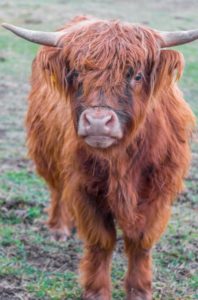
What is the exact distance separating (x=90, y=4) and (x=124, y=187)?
2005 centimetres

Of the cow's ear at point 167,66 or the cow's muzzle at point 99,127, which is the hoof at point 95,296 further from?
the cow's ear at point 167,66

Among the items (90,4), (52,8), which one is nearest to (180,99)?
(52,8)

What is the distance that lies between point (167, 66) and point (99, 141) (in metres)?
0.61

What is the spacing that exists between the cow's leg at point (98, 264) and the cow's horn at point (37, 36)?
1.12m

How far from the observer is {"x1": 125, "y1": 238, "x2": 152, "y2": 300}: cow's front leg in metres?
4.47

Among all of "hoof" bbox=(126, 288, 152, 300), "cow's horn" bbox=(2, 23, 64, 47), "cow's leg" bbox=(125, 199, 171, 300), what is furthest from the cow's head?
"hoof" bbox=(126, 288, 152, 300)

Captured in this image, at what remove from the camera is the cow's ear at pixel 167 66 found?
392 centimetres

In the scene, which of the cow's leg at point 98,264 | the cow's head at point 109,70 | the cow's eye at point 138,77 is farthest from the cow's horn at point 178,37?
the cow's leg at point 98,264

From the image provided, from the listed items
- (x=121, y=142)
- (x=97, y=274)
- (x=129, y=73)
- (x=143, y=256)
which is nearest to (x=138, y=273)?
(x=143, y=256)

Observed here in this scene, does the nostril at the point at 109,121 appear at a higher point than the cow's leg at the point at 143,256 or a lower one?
higher

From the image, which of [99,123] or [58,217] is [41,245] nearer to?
[58,217]

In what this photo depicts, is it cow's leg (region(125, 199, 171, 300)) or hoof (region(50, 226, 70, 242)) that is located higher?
cow's leg (region(125, 199, 171, 300))

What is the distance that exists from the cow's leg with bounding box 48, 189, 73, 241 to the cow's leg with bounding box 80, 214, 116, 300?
1157 millimetres

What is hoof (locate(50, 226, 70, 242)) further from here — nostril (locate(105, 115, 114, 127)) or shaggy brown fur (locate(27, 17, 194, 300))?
nostril (locate(105, 115, 114, 127))
